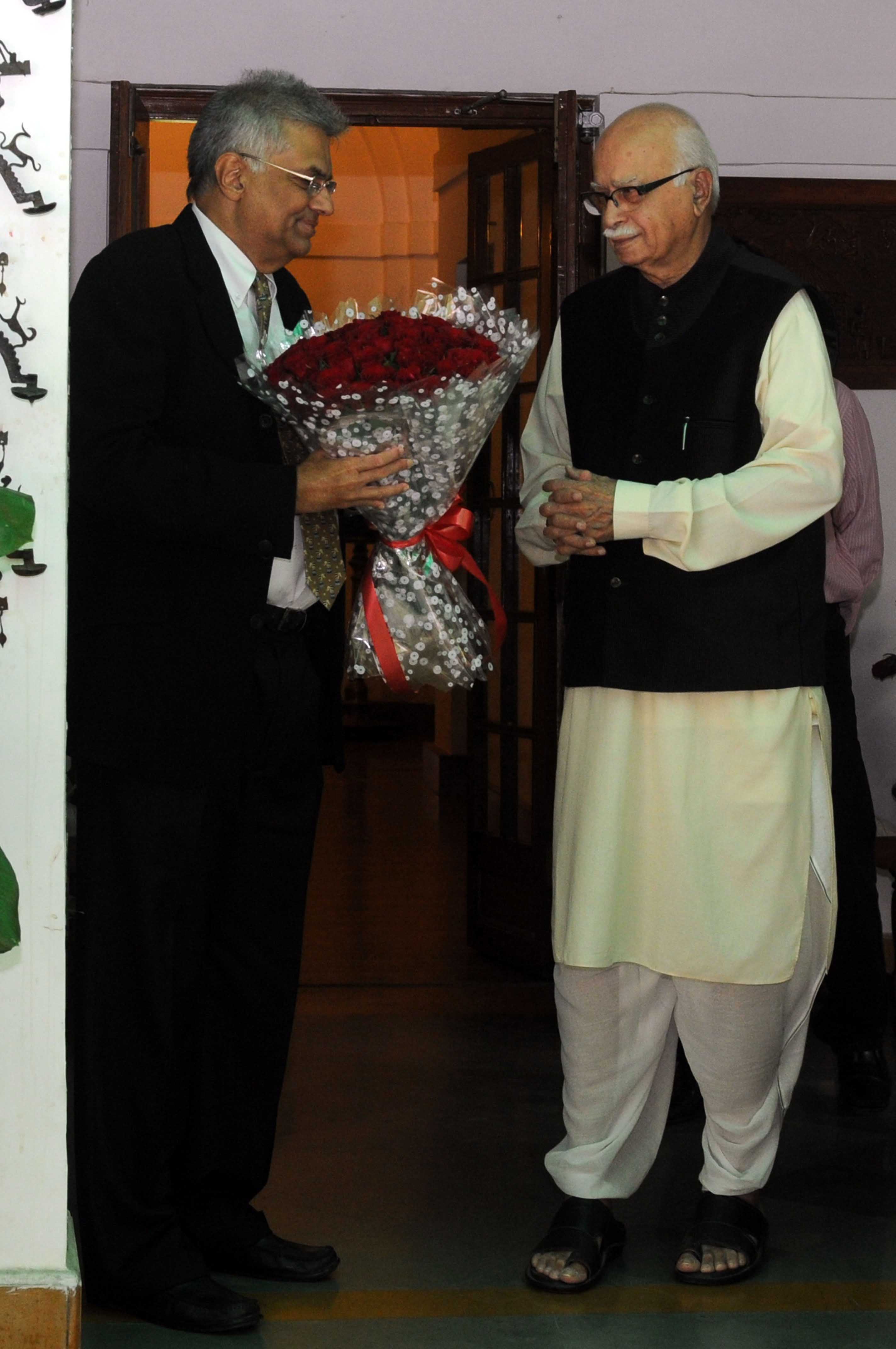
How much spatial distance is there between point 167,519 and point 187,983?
0.75 meters

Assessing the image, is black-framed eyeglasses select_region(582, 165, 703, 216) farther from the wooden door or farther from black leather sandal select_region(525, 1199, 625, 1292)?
the wooden door

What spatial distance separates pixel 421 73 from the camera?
489cm

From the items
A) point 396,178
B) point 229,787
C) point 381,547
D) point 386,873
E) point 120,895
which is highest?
point 396,178

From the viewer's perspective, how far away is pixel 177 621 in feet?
8.41

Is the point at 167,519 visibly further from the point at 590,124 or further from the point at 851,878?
the point at 590,124

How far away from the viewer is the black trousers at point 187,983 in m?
2.60

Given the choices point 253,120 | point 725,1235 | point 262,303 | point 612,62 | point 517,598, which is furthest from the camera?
point 517,598

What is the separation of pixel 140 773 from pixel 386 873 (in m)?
4.27

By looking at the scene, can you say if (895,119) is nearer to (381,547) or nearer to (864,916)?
(864,916)

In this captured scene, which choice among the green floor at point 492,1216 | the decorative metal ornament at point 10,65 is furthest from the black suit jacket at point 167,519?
the green floor at point 492,1216

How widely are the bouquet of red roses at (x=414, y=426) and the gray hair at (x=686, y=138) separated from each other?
413 millimetres

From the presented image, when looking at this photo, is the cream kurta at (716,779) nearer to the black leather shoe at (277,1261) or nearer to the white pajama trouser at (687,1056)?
the white pajama trouser at (687,1056)

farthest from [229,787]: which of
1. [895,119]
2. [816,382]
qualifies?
[895,119]

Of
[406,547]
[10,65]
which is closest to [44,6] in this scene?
[10,65]
